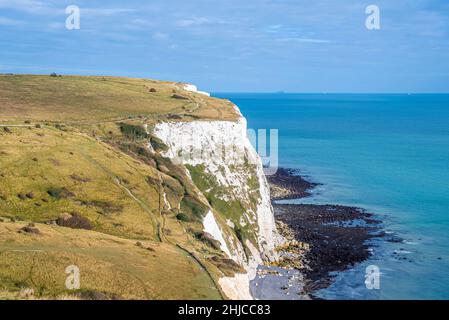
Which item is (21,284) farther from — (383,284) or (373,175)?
(373,175)

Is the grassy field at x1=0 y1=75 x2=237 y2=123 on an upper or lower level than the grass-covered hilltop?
upper

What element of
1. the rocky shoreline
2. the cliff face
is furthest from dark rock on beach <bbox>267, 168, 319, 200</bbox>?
the cliff face

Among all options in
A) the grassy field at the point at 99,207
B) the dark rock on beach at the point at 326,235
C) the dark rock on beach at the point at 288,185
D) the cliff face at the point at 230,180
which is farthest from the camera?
the dark rock on beach at the point at 288,185

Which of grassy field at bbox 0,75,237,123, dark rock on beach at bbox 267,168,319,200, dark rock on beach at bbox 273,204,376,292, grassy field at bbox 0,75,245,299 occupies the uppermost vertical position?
grassy field at bbox 0,75,237,123

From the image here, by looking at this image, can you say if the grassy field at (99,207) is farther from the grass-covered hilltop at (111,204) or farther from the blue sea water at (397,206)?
the blue sea water at (397,206)

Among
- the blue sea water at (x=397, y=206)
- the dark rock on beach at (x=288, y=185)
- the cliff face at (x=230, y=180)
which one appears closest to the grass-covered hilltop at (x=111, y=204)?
the cliff face at (x=230, y=180)

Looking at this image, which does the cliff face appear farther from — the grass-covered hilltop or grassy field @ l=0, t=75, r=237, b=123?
grassy field @ l=0, t=75, r=237, b=123
